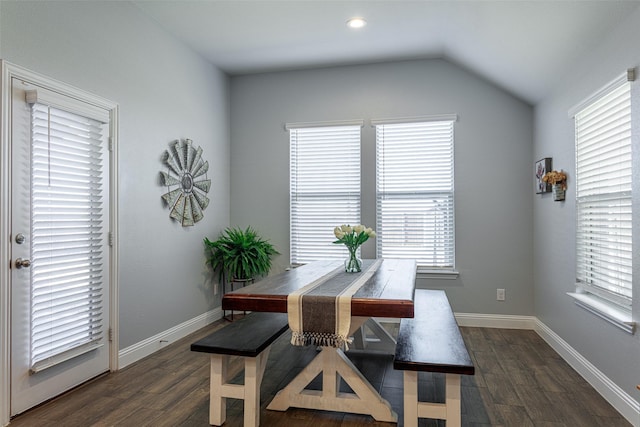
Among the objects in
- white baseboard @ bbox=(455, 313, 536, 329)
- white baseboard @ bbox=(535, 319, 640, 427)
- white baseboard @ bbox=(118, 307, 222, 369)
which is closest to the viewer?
white baseboard @ bbox=(535, 319, 640, 427)

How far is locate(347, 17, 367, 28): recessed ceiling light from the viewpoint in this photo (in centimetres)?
354

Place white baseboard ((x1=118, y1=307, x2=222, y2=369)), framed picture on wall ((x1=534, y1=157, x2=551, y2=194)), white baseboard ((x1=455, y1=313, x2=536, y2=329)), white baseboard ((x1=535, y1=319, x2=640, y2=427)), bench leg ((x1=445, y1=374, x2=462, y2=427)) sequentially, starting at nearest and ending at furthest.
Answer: bench leg ((x1=445, y1=374, x2=462, y2=427)) < white baseboard ((x1=535, y1=319, x2=640, y2=427)) < white baseboard ((x1=118, y1=307, x2=222, y2=369)) < framed picture on wall ((x1=534, y1=157, x2=551, y2=194)) < white baseboard ((x1=455, y1=313, x2=536, y2=329))

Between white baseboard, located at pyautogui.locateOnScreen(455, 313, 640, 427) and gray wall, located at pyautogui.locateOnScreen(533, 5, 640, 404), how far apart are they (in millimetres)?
53

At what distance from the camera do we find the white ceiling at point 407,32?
288 cm

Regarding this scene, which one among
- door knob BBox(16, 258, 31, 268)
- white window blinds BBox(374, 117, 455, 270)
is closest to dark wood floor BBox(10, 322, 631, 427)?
door knob BBox(16, 258, 31, 268)

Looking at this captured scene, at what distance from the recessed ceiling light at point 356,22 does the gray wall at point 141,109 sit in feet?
5.37

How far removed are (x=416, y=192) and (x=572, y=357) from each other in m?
2.07

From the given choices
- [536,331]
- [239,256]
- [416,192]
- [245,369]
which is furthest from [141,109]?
[536,331]

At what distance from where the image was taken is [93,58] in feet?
9.56

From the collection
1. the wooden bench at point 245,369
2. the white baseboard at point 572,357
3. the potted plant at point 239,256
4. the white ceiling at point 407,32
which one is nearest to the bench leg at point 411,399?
the wooden bench at point 245,369

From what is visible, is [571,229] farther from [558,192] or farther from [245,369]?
[245,369]

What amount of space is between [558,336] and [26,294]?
3.94 metres

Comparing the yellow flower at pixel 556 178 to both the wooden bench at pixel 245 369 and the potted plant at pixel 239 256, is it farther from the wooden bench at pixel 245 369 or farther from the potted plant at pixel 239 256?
A: the potted plant at pixel 239 256

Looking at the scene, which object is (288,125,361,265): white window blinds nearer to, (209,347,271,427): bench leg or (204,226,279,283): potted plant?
(204,226,279,283): potted plant
